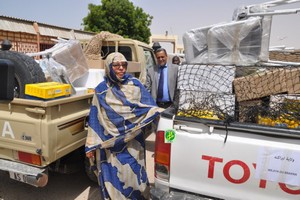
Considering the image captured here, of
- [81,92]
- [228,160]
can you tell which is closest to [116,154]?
[81,92]

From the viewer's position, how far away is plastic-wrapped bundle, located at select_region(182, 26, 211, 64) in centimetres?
240

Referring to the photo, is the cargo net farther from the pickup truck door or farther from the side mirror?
the side mirror

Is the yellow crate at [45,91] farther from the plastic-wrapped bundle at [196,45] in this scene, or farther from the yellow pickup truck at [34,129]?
the plastic-wrapped bundle at [196,45]

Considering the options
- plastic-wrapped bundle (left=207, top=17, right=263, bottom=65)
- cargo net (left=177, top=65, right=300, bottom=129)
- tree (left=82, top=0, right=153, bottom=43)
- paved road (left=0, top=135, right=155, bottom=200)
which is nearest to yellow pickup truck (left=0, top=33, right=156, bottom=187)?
paved road (left=0, top=135, right=155, bottom=200)

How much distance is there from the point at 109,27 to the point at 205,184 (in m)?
18.1

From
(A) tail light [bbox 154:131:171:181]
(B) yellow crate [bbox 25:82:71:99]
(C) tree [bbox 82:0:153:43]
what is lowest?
(A) tail light [bbox 154:131:171:181]

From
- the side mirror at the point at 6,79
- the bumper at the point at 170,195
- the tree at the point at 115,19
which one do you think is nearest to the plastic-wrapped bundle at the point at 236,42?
the bumper at the point at 170,195

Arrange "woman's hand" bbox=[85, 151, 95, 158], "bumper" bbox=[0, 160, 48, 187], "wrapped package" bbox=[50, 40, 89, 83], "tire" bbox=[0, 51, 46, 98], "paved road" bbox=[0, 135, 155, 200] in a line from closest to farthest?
"bumper" bbox=[0, 160, 48, 187], "woman's hand" bbox=[85, 151, 95, 158], "tire" bbox=[0, 51, 46, 98], "paved road" bbox=[0, 135, 155, 200], "wrapped package" bbox=[50, 40, 89, 83]

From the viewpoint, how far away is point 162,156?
1.84m

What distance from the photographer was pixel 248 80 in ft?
6.55

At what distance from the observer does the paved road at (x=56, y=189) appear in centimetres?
299

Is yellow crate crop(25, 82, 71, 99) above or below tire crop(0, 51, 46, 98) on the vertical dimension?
below

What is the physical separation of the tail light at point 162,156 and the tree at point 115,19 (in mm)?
17745

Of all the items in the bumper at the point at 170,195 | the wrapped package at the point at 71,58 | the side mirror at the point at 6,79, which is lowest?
the bumper at the point at 170,195
